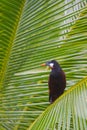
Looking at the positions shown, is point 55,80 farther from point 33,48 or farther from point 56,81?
point 33,48

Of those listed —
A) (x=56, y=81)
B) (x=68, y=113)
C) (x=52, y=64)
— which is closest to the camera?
(x=68, y=113)

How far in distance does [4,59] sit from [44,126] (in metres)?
0.90

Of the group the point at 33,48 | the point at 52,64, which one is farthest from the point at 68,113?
the point at 33,48

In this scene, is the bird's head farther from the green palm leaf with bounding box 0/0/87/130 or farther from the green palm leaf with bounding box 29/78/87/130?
the green palm leaf with bounding box 29/78/87/130

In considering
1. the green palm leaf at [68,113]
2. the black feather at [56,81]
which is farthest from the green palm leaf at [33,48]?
the green palm leaf at [68,113]

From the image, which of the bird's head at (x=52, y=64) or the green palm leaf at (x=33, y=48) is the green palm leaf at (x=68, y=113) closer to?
the bird's head at (x=52, y=64)

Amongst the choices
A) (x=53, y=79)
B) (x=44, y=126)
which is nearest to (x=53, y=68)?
(x=53, y=79)

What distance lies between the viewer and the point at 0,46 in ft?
7.43

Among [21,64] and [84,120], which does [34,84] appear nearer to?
[21,64]

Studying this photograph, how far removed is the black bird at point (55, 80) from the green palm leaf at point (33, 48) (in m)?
0.07

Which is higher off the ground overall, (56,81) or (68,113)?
(56,81)

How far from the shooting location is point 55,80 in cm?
213

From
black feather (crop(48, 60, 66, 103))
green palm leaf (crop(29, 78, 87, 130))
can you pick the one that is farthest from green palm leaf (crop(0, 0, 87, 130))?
green palm leaf (crop(29, 78, 87, 130))

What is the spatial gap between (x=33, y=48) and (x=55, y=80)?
24cm
